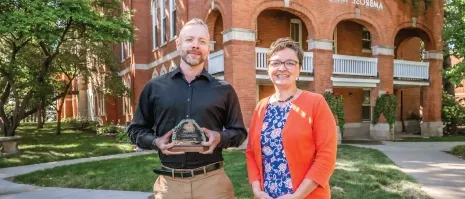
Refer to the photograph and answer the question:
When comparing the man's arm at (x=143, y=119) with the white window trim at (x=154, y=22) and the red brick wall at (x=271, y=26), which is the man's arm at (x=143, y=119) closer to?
the red brick wall at (x=271, y=26)

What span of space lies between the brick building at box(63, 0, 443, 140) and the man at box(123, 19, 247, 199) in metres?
11.5

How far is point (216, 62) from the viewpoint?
15.9 m

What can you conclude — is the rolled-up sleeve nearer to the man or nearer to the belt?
the man

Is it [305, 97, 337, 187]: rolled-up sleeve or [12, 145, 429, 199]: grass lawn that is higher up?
[305, 97, 337, 187]: rolled-up sleeve

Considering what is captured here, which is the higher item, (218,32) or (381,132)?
(218,32)

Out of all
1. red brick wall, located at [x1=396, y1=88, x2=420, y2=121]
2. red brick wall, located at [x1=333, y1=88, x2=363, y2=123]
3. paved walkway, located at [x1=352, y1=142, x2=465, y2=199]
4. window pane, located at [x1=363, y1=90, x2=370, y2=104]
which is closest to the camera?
paved walkway, located at [x1=352, y1=142, x2=465, y2=199]

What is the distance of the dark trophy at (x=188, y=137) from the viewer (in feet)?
8.70

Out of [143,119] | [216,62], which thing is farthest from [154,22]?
[143,119]

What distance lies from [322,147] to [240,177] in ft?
18.3

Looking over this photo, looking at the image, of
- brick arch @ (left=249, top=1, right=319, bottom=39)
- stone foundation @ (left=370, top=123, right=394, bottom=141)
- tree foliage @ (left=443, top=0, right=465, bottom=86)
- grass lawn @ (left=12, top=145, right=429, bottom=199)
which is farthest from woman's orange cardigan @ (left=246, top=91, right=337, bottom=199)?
stone foundation @ (left=370, top=123, right=394, bottom=141)

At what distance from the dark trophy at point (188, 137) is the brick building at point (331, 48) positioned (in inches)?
465

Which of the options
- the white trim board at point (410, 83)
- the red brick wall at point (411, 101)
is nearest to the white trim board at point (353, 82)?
the white trim board at point (410, 83)

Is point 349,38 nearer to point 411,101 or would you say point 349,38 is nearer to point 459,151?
point 411,101

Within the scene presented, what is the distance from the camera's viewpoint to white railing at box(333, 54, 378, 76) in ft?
57.1
